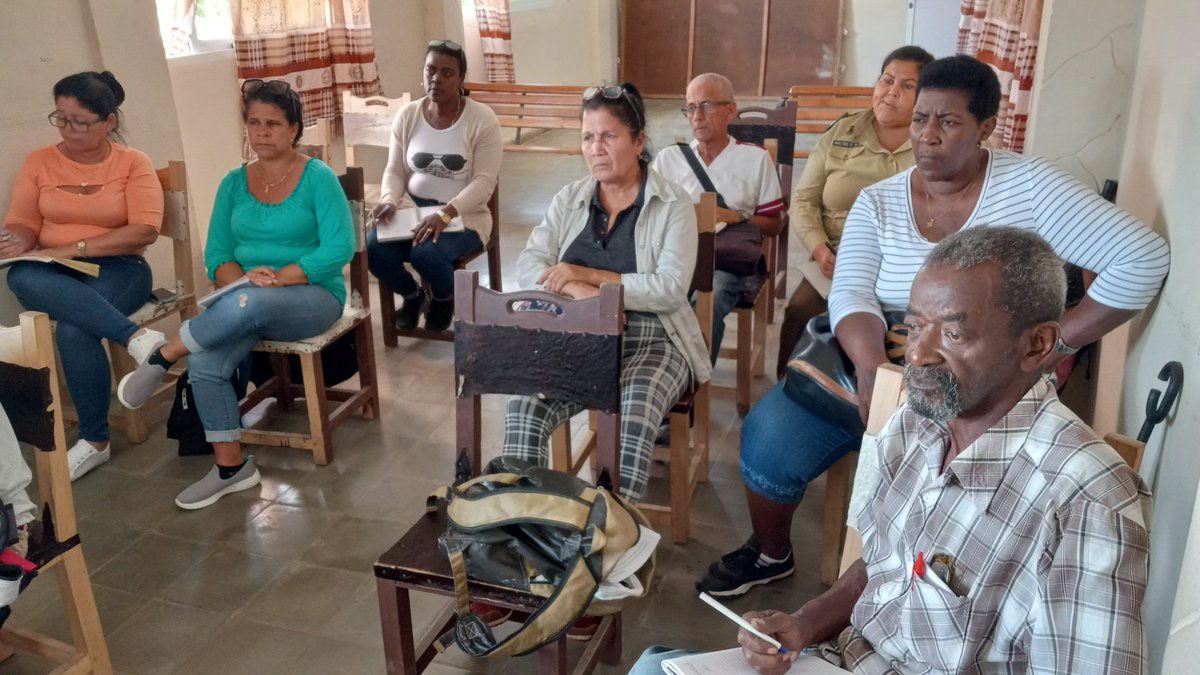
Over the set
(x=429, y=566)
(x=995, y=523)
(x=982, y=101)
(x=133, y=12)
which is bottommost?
(x=429, y=566)

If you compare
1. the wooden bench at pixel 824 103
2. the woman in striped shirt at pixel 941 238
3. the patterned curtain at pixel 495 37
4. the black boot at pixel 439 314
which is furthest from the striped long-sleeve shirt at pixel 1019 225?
the patterned curtain at pixel 495 37

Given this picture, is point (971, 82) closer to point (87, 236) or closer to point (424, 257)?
point (424, 257)

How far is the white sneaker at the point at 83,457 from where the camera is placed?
2.99m

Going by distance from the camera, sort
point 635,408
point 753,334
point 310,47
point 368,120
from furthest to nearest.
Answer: point 310,47 → point 368,120 → point 753,334 → point 635,408

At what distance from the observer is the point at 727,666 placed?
1361 millimetres

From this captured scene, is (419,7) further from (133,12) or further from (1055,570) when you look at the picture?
(1055,570)

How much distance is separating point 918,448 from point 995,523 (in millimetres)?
180

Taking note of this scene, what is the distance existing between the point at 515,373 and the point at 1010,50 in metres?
2.84

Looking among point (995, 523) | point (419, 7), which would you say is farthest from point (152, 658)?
point (419, 7)

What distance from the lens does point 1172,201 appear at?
1.87 meters

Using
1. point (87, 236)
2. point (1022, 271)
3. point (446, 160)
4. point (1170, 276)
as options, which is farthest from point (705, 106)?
point (1022, 271)

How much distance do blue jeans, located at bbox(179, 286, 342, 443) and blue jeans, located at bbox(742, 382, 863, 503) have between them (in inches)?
59.1

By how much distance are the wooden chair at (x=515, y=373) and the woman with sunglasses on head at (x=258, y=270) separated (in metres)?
1.11

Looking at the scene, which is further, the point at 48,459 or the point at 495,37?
the point at 495,37
